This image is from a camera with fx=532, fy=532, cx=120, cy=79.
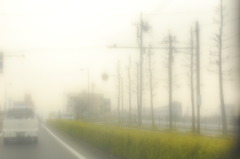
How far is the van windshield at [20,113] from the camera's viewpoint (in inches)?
1266

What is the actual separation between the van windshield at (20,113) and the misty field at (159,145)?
8286 millimetres

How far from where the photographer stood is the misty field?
1186 cm

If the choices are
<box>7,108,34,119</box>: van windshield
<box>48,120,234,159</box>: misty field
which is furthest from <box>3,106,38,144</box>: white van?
<box>48,120,234,159</box>: misty field

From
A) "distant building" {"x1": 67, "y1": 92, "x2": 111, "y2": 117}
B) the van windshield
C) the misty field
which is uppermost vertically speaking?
"distant building" {"x1": 67, "y1": 92, "x2": 111, "y2": 117}

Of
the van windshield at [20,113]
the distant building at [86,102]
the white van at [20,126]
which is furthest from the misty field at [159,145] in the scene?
the distant building at [86,102]

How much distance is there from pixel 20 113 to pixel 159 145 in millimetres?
18739

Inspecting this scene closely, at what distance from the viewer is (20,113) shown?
32312 millimetres

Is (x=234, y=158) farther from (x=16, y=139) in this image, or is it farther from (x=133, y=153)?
(x=16, y=139)

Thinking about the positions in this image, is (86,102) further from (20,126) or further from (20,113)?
(20,126)

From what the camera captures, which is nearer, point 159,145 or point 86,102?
point 159,145

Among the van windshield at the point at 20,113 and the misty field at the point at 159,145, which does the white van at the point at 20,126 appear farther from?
the misty field at the point at 159,145

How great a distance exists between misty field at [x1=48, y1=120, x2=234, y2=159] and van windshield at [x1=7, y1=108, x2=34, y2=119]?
27.2ft

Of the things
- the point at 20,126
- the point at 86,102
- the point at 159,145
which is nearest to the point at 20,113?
the point at 20,126

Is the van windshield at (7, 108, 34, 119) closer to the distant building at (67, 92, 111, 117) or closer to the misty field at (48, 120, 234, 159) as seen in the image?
the misty field at (48, 120, 234, 159)
